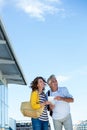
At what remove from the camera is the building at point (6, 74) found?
21612 millimetres

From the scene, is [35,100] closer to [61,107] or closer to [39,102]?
[39,102]

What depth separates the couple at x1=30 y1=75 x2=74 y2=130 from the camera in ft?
23.1

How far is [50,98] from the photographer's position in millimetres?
7109

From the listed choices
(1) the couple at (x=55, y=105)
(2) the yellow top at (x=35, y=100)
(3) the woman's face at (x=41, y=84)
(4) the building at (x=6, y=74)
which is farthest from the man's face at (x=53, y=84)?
(4) the building at (x=6, y=74)

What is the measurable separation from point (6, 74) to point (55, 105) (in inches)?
853

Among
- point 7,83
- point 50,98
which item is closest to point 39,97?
point 50,98

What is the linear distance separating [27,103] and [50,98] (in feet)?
1.24

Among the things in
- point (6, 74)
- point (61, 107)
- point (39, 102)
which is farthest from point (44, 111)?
point (6, 74)

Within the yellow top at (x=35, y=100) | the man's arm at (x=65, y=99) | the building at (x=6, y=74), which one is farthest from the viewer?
the building at (x=6, y=74)

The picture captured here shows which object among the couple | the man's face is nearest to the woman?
the couple

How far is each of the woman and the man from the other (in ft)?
0.48

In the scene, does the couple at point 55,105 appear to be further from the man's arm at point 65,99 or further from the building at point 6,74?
the building at point 6,74

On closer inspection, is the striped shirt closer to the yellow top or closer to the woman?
the woman

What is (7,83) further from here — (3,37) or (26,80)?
(3,37)
